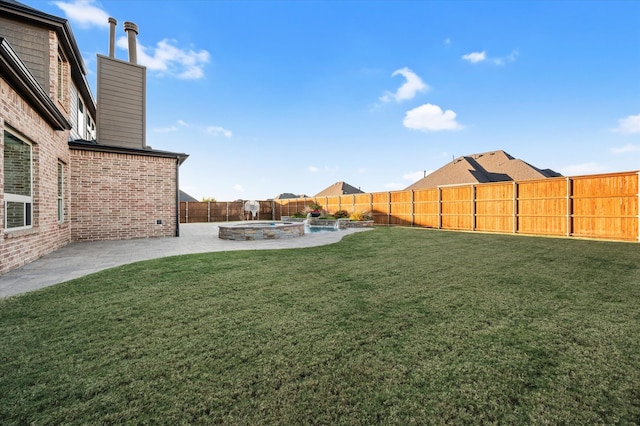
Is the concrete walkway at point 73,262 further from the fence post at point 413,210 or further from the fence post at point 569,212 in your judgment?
the fence post at point 569,212

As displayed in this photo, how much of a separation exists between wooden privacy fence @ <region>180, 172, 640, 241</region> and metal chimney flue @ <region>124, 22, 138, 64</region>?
1398 centimetres

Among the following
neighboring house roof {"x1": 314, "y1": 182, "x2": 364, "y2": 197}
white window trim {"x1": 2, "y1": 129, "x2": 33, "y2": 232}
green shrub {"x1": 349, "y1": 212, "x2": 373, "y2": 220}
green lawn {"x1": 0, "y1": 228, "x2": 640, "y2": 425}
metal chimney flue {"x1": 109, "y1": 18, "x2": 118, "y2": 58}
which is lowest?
green lawn {"x1": 0, "y1": 228, "x2": 640, "y2": 425}

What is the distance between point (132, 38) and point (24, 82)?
7.88 metres

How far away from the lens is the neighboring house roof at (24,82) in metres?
3.96

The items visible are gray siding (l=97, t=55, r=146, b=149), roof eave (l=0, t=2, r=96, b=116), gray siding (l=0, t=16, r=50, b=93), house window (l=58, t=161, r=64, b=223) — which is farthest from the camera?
gray siding (l=97, t=55, r=146, b=149)

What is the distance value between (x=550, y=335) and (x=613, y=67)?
1549 cm

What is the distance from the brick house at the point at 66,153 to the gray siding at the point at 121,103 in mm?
31

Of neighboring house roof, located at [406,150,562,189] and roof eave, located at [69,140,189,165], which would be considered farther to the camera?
neighboring house roof, located at [406,150,562,189]

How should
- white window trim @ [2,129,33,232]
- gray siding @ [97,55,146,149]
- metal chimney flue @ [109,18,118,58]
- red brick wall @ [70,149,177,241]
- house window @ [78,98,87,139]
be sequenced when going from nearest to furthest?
white window trim @ [2,129,33,232], red brick wall @ [70,149,177,241], gray siding @ [97,55,146,149], metal chimney flue @ [109,18,118,58], house window @ [78,98,87,139]

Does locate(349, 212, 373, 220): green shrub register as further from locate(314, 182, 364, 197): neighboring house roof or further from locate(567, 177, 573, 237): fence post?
locate(314, 182, 364, 197): neighboring house roof

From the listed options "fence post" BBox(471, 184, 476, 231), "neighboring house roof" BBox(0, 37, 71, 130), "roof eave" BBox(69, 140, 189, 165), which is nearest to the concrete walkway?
"roof eave" BBox(69, 140, 189, 165)

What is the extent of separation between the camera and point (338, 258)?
6.14 m

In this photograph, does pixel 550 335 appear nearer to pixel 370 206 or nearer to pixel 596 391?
pixel 596 391

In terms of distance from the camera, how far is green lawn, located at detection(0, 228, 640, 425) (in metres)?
1.54
